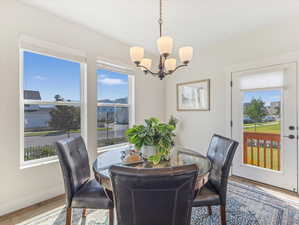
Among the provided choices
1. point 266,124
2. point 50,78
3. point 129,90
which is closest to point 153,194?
point 50,78

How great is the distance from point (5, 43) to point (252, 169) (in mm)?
4035

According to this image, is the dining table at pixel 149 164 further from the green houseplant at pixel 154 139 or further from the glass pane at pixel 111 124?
the glass pane at pixel 111 124

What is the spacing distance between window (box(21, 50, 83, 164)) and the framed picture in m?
2.24

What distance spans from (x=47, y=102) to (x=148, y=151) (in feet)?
5.70

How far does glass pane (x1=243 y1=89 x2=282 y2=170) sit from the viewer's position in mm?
2863

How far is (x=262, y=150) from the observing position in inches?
119

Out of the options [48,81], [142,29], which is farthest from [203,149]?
[48,81]

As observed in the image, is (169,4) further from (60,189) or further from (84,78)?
(60,189)

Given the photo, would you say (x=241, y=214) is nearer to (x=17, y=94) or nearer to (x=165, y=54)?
(x=165, y=54)

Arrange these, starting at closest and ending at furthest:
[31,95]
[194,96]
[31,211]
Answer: [31,211], [31,95], [194,96]

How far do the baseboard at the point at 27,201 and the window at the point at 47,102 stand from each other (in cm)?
46

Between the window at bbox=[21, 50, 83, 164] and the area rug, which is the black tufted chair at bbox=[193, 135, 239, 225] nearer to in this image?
the area rug

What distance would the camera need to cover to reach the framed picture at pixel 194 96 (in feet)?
12.2

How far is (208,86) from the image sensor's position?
3.69 m
